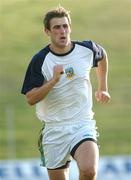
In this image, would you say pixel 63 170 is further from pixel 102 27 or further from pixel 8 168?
pixel 102 27

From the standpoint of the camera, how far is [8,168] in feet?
40.9

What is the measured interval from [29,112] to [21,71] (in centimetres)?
162

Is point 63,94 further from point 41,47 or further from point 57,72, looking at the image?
point 41,47

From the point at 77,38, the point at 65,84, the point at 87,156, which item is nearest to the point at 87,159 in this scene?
the point at 87,156

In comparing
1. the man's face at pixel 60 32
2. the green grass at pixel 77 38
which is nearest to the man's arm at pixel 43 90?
the man's face at pixel 60 32

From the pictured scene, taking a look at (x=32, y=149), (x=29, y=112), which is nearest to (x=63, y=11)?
(x=32, y=149)

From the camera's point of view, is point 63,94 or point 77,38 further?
point 77,38

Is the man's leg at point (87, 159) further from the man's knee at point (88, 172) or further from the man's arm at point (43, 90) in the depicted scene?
the man's arm at point (43, 90)

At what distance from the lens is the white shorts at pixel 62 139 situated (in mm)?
7453

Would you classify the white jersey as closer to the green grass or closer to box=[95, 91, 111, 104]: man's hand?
box=[95, 91, 111, 104]: man's hand

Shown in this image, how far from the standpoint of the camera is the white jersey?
24.5ft

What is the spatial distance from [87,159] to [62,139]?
459mm

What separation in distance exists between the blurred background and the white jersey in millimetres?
10428

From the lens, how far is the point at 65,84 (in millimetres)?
7480
